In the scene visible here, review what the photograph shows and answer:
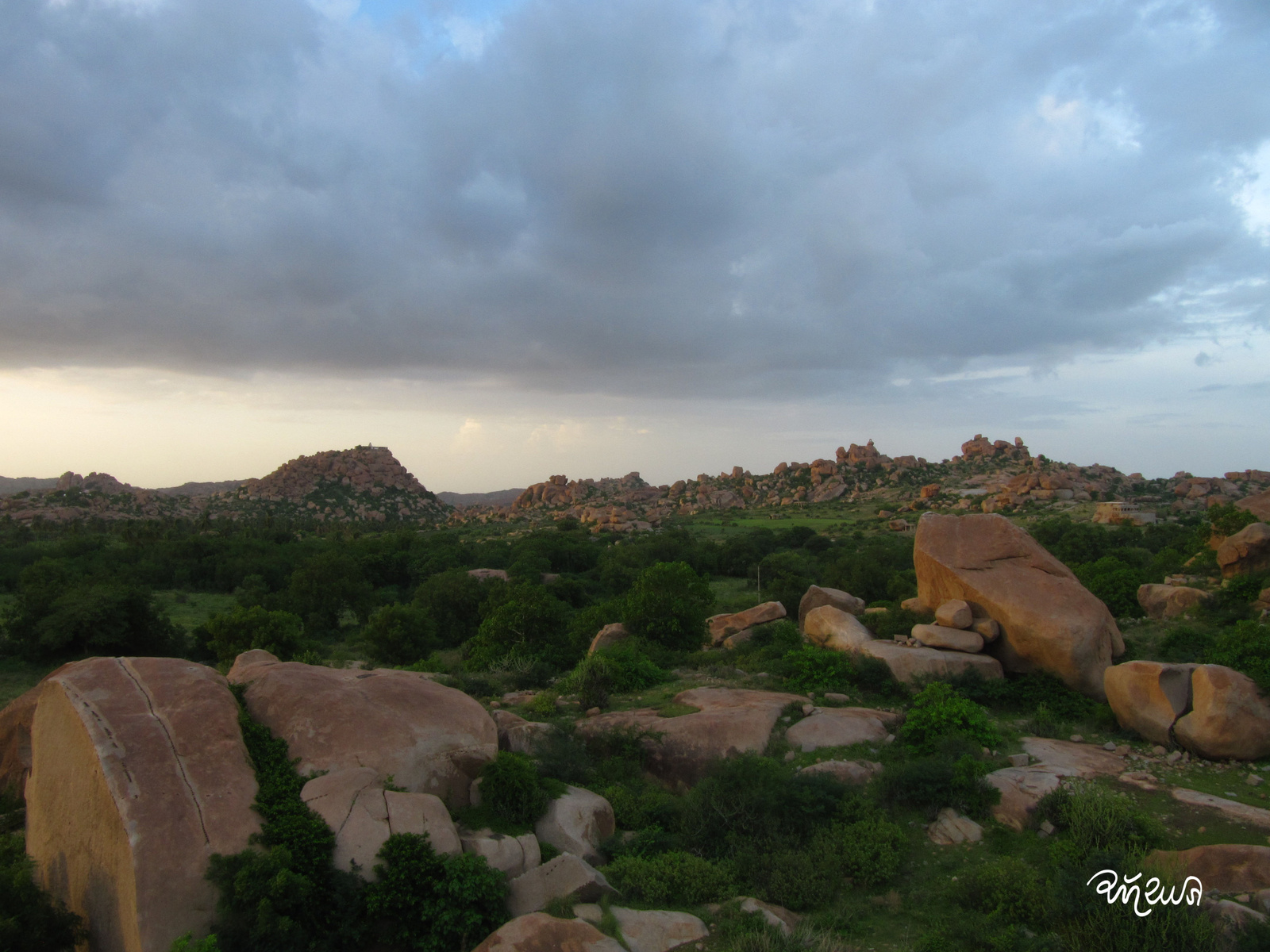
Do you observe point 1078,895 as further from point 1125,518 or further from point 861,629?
point 1125,518

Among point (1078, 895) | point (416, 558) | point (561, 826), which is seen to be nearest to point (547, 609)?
point (561, 826)

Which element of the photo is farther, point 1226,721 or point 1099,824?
point 1226,721

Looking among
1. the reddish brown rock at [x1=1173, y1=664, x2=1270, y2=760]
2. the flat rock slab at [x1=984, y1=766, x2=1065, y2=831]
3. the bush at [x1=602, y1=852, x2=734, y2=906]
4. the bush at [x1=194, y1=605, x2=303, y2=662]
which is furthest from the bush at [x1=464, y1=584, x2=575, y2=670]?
the reddish brown rock at [x1=1173, y1=664, x2=1270, y2=760]

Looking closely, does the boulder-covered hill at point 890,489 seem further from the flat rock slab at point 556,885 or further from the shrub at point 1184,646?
the flat rock slab at point 556,885

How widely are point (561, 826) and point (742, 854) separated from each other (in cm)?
255

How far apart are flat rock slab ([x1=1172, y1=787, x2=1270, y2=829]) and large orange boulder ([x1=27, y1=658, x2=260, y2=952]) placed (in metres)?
13.1

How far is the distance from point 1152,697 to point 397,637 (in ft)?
77.3

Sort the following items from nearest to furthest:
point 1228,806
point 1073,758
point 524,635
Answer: point 1228,806 < point 1073,758 < point 524,635

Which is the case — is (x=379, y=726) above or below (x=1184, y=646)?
above

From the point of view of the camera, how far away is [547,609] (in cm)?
2434

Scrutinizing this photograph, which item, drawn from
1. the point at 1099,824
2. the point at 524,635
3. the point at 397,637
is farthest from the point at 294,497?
the point at 1099,824

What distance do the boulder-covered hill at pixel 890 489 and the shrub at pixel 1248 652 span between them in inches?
1980

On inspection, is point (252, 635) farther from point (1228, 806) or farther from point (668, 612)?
point (1228, 806)

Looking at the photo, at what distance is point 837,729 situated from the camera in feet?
44.3
